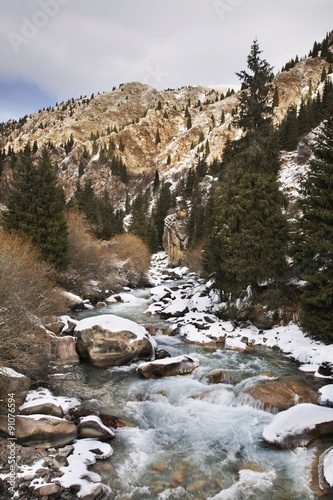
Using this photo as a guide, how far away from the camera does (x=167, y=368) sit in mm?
12633

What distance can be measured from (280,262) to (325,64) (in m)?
147

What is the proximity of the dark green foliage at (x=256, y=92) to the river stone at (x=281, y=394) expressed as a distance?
56.3 feet

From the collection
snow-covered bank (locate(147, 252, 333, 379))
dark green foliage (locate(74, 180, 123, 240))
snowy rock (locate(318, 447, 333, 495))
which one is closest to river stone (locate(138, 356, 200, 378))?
snow-covered bank (locate(147, 252, 333, 379))

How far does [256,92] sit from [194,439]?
70.7ft

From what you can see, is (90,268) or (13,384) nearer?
(13,384)

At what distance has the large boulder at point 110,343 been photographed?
1346 centimetres

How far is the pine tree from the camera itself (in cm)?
1338

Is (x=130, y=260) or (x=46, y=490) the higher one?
(x=130, y=260)

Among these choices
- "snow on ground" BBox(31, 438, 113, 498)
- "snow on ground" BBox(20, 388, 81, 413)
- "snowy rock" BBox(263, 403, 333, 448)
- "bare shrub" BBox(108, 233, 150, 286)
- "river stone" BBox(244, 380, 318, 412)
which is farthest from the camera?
"bare shrub" BBox(108, 233, 150, 286)

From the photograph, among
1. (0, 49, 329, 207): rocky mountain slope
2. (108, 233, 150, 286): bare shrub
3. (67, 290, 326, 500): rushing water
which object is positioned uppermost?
(0, 49, 329, 207): rocky mountain slope

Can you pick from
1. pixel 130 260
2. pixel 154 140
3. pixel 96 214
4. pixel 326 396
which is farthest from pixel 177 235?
pixel 154 140

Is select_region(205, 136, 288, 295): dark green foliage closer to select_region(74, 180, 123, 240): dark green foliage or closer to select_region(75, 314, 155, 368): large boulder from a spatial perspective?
select_region(75, 314, 155, 368): large boulder

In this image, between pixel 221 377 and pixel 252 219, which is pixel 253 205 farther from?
pixel 221 377

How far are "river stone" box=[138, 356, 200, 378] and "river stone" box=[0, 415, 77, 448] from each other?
5.05 meters
